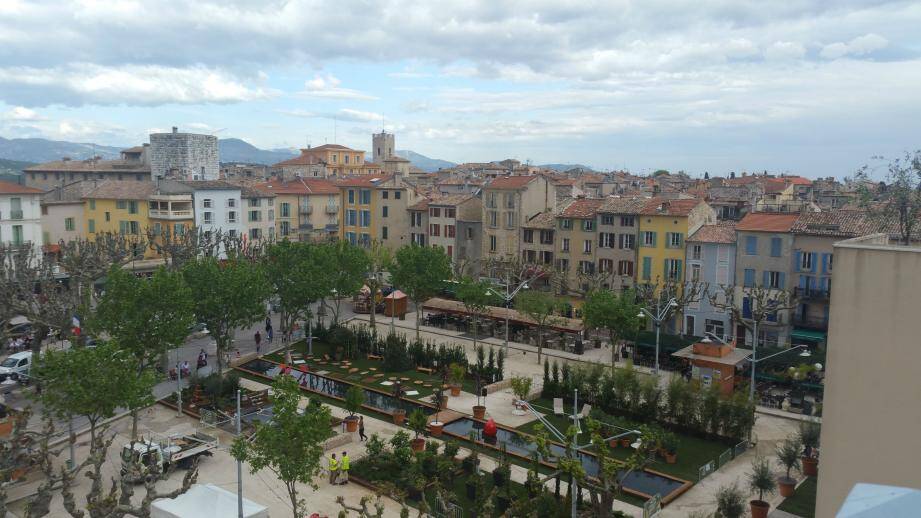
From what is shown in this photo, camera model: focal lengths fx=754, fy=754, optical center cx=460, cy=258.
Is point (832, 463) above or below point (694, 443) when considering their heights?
above

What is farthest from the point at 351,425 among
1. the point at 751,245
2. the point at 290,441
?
the point at 751,245

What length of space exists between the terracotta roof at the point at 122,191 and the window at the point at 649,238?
1904 inches

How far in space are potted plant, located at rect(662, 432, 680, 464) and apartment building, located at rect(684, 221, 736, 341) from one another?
80.6ft

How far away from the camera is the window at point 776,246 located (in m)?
52.1

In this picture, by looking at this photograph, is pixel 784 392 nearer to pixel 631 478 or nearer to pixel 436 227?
pixel 631 478

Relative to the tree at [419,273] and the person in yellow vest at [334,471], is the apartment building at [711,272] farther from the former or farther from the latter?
the person in yellow vest at [334,471]

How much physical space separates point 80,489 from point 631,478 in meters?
20.7

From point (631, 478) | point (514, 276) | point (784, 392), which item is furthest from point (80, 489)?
point (514, 276)

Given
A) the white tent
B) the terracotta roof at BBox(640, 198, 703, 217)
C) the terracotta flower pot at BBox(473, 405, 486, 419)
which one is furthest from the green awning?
the white tent

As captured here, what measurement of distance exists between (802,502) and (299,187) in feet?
230

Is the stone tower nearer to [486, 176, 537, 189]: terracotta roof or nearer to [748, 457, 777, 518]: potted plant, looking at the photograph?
[486, 176, 537, 189]: terracotta roof

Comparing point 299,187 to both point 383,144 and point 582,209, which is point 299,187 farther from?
point 383,144

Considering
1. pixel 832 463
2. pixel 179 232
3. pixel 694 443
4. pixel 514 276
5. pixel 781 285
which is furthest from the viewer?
pixel 179 232

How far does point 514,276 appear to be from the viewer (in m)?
65.4
